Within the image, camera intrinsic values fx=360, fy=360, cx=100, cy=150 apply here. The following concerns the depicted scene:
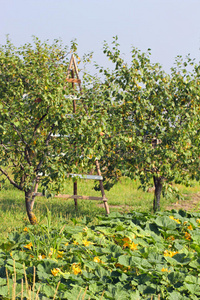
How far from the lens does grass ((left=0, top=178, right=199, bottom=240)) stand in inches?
252

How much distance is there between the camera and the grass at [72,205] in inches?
252

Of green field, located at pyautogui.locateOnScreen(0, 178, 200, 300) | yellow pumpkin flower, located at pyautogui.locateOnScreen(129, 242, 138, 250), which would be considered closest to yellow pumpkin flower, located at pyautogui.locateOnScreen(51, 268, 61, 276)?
green field, located at pyautogui.locateOnScreen(0, 178, 200, 300)

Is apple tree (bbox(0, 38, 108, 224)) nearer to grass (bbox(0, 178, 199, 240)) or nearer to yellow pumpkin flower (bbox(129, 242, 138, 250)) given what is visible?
grass (bbox(0, 178, 199, 240))

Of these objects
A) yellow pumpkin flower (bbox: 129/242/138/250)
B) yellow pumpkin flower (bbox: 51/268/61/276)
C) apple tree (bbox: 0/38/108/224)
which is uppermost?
apple tree (bbox: 0/38/108/224)

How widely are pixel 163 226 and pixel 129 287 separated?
1.34 m

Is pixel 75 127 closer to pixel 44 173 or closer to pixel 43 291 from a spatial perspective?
pixel 44 173

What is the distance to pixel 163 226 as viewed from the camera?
13.5 feet

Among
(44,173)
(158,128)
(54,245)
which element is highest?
(158,128)

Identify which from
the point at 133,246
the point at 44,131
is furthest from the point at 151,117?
the point at 133,246

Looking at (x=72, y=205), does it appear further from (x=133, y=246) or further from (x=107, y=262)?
(x=107, y=262)

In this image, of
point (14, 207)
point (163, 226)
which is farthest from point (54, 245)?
point (14, 207)

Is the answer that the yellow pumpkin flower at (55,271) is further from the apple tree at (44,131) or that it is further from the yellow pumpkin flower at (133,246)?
the apple tree at (44,131)

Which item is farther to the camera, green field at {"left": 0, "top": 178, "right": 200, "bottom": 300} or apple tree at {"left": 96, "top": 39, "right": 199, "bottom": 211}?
apple tree at {"left": 96, "top": 39, "right": 199, "bottom": 211}

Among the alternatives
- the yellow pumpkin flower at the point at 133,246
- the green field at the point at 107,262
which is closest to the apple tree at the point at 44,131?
the green field at the point at 107,262
